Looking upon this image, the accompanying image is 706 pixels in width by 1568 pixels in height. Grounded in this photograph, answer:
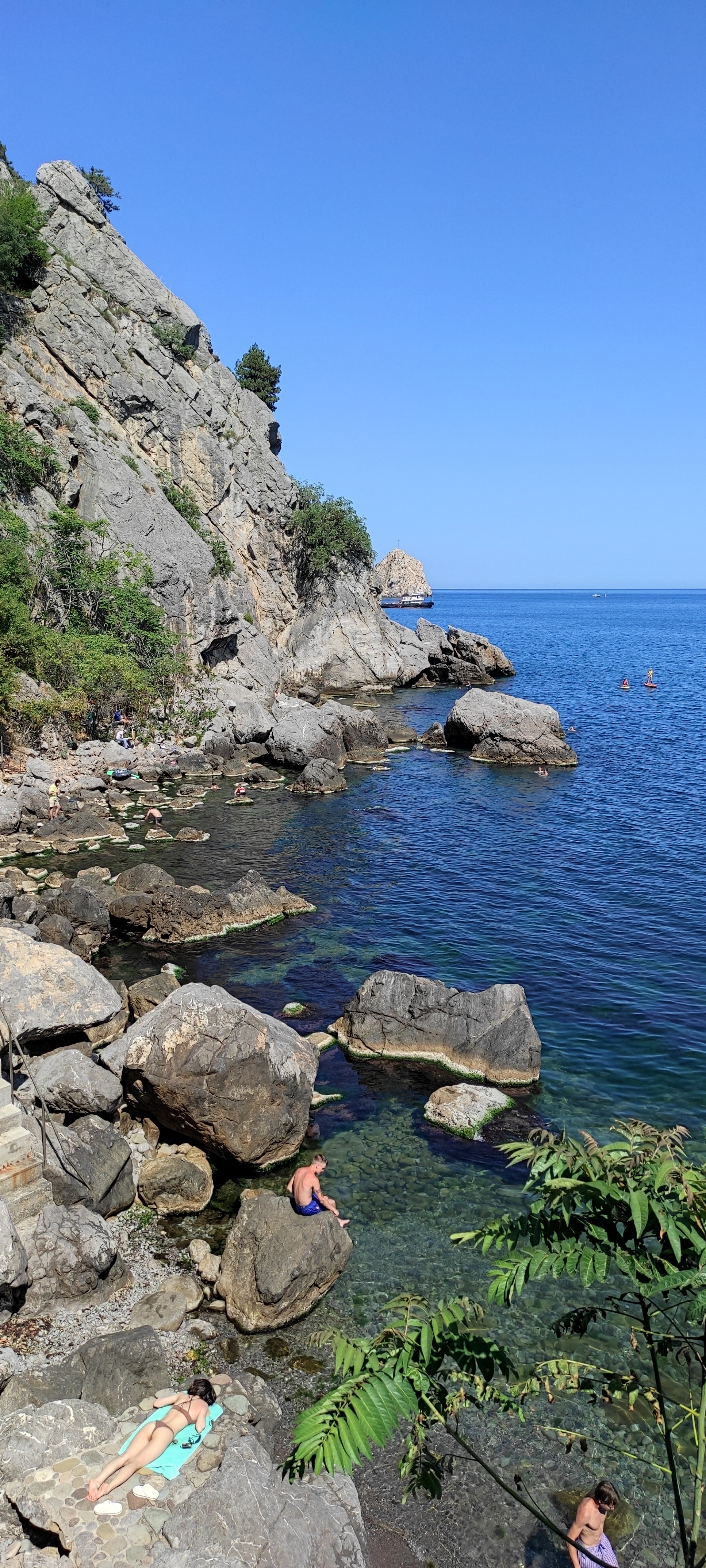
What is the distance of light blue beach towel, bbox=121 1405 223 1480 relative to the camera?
990 centimetres

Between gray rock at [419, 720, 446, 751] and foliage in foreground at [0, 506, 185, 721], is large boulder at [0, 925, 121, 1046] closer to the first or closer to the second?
foliage in foreground at [0, 506, 185, 721]

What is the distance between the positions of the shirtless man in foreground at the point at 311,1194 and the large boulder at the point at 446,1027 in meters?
6.38

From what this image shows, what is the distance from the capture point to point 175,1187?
16547 mm

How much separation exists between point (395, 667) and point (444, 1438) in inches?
2993

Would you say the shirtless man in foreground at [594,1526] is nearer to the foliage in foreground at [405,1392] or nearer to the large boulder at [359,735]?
the foliage in foreground at [405,1392]

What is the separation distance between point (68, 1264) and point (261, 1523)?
561 centimetres

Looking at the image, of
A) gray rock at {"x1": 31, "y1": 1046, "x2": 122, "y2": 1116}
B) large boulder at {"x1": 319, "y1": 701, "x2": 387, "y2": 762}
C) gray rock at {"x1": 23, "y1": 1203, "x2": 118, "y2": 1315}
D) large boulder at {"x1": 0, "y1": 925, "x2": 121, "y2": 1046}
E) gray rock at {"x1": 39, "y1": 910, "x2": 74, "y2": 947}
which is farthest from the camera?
large boulder at {"x1": 319, "y1": 701, "x2": 387, "y2": 762}

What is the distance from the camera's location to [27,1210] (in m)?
14.3

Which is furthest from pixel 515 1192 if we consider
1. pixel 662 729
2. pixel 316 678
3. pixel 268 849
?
pixel 316 678

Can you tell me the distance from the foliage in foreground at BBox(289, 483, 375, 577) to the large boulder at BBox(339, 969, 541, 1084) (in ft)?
210

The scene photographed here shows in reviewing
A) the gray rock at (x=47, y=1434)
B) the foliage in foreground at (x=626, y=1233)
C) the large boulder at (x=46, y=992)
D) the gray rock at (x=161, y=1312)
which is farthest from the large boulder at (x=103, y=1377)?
the foliage in foreground at (x=626, y=1233)

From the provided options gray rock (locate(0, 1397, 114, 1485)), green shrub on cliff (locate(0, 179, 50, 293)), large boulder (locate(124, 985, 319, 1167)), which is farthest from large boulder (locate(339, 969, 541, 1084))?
green shrub on cliff (locate(0, 179, 50, 293))

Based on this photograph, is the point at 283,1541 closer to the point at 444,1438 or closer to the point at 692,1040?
the point at 444,1438

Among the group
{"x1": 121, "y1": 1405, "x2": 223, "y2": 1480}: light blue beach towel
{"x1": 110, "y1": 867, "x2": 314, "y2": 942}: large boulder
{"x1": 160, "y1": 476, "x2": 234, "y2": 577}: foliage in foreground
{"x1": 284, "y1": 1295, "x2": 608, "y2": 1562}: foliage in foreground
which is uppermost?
{"x1": 160, "y1": 476, "x2": 234, "y2": 577}: foliage in foreground
